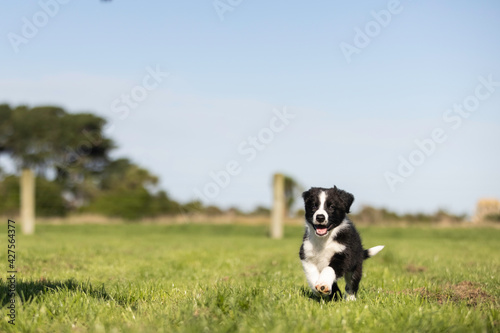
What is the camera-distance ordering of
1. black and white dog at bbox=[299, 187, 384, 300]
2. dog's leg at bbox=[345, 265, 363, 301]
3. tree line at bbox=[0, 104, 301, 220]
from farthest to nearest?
1. tree line at bbox=[0, 104, 301, 220]
2. dog's leg at bbox=[345, 265, 363, 301]
3. black and white dog at bbox=[299, 187, 384, 300]

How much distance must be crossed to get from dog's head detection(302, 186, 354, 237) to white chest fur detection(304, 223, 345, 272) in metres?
0.12

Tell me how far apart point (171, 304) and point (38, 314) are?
1.04m

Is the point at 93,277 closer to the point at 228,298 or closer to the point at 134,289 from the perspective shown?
the point at 134,289

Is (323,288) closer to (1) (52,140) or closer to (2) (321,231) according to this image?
(2) (321,231)

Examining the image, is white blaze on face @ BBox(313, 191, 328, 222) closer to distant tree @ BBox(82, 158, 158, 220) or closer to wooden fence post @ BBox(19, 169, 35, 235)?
wooden fence post @ BBox(19, 169, 35, 235)

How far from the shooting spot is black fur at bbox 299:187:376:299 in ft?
16.0

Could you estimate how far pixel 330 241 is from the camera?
4965 mm

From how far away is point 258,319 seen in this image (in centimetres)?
352

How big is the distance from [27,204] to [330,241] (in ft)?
51.7

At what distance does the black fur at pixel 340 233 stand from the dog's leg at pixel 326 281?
15 cm

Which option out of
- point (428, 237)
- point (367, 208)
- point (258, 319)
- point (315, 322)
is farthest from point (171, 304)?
point (367, 208)

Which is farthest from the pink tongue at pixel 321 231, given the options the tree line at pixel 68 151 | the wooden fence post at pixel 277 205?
the tree line at pixel 68 151

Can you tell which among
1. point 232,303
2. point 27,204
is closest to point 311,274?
point 232,303

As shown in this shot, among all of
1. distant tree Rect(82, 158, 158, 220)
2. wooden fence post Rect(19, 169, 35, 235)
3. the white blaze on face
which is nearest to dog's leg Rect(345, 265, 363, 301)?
the white blaze on face
